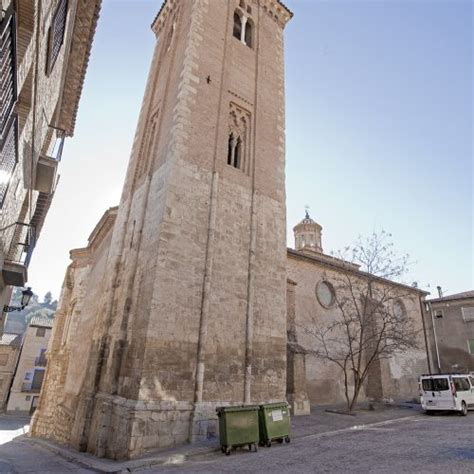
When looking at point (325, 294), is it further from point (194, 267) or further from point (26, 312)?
point (26, 312)

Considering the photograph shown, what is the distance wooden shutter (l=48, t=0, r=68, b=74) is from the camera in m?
5.96

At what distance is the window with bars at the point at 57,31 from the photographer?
5.94 metres

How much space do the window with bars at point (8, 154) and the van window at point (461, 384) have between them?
1628 centimetres

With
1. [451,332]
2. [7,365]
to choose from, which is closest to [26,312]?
[7,365]

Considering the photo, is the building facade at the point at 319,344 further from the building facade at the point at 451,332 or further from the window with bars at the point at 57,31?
the window with bars at the point at 57,31

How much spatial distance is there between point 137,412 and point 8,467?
9.98ft

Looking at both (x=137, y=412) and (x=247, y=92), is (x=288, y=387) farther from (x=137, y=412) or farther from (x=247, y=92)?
(x=247, y=92)

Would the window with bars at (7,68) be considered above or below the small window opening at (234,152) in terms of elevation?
below

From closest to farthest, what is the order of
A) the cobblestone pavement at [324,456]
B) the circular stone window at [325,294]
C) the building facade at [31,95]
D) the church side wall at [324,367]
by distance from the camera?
the building facade at [31,95] < the cobblestone pavement at [324,456] < the church side wall at [324,367] < the circular stone window at [325,294]

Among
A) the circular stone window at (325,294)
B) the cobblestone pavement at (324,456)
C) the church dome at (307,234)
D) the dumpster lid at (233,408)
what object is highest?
the church dome at (307,234)

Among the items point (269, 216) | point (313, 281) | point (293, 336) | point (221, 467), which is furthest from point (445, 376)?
point (221, 467)

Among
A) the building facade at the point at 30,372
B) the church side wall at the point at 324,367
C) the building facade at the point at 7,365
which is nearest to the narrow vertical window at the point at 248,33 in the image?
the church side wall at the point at 324,367

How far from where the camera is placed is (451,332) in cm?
2542

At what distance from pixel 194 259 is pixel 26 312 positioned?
9720cm
